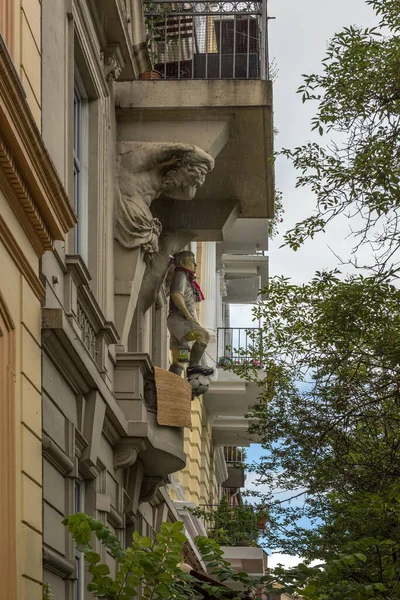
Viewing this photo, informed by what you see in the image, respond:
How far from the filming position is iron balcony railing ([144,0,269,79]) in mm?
17016

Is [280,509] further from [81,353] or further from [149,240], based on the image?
[81,353]

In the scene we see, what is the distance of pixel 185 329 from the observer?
17.8 meters

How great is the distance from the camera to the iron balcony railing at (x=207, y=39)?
17.0 m

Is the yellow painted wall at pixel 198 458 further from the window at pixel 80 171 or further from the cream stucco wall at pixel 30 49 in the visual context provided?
the cream stucco wall at pixel 30 49

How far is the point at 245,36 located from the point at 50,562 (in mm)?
8996

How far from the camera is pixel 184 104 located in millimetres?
15773

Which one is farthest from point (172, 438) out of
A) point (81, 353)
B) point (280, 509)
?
point (280, 509)

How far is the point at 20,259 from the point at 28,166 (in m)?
0.60

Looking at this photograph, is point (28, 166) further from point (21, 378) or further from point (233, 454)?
point (233, 454)

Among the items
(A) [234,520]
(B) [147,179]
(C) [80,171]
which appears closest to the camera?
(C) [80,171]

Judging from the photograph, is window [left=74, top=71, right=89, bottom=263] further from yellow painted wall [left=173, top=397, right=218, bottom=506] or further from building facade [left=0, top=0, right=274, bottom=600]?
yellow painted wall [left=173, top=397, right=218, bottom=506]

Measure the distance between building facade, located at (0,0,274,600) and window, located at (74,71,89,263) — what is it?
0.02m

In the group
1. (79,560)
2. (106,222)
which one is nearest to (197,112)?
(106,222)

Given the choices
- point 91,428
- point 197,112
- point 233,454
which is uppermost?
point 233,454
